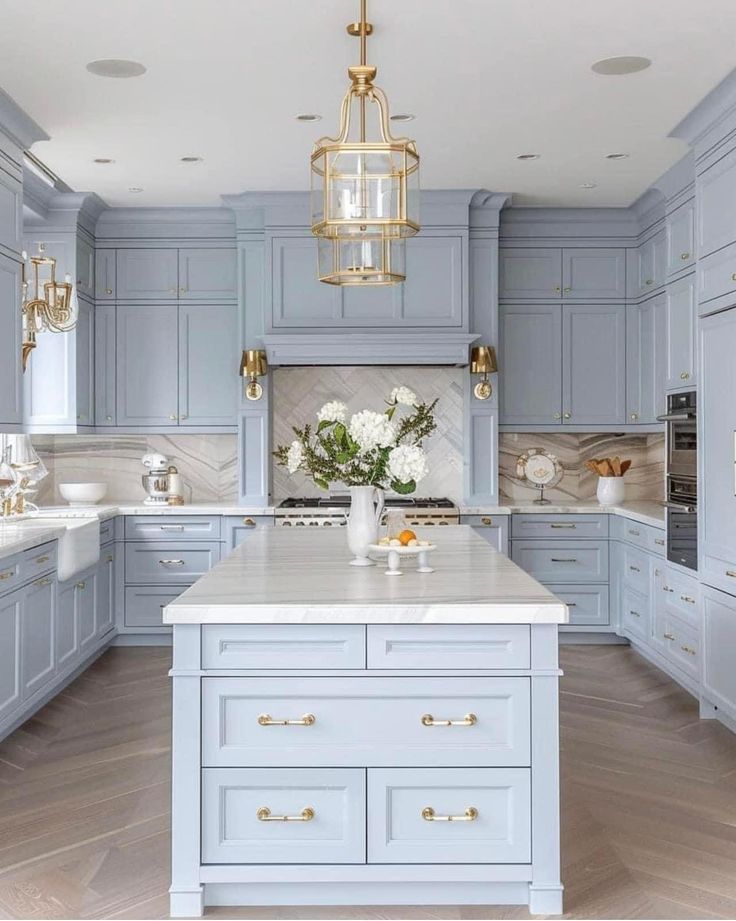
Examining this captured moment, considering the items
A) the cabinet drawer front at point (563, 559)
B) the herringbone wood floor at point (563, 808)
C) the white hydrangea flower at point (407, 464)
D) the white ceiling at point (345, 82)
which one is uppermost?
the white ceiling at point (345, 82)

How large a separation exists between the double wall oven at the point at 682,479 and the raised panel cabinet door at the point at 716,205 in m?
0.74

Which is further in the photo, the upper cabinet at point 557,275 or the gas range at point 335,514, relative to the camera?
the upper cabinet at point 557,275

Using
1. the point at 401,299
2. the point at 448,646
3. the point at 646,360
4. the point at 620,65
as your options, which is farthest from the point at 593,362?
the point at 448,646

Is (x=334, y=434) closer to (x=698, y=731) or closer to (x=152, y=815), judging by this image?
(x=152, y=815)

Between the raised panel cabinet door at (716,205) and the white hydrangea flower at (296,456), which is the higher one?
the raised panel cabinet door at (716,205)

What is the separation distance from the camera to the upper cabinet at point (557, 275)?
6.67m

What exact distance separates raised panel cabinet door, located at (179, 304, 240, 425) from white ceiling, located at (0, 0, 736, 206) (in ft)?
3.17

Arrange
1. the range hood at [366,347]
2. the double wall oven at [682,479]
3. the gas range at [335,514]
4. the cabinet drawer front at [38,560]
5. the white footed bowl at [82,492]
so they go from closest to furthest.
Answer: the cabinet drawer front at [38,560]
the double wall oven at [682,479]
the gas range at [335,514]
the range hood at [366,347]
the white footed bowl at [82,492]

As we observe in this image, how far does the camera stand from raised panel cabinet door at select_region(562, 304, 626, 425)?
6.66 meters

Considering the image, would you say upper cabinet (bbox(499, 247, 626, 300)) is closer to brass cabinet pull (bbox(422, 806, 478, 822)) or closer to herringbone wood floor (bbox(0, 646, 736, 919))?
herringbone wood floor (bbox(0, 646, 736, 919))

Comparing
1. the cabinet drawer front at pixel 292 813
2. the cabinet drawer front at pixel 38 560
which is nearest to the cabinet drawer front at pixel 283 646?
the cabinet drawer front at pixel 292 813

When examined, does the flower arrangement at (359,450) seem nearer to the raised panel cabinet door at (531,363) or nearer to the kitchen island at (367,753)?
the kitchen island at (367,753)

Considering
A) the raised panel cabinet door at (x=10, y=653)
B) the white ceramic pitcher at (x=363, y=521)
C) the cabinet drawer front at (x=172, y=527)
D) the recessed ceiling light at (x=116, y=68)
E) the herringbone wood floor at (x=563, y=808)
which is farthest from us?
the cabinet drawer front at (x=172, y=527)

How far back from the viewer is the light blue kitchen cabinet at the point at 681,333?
5.44 meters
